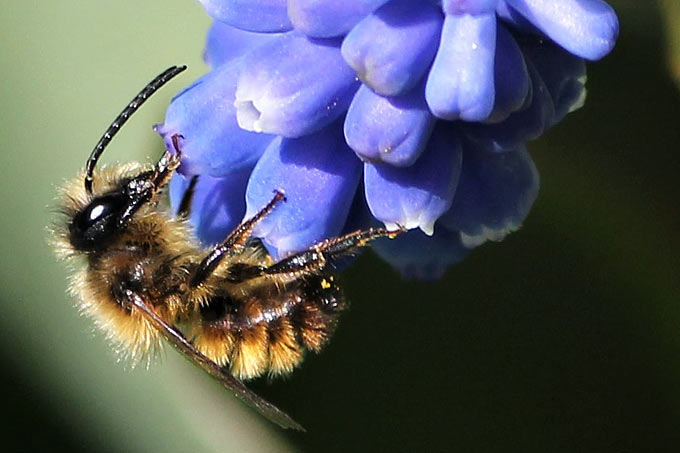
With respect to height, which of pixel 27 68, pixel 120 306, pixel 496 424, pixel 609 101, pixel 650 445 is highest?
Answer: pixel 27 68

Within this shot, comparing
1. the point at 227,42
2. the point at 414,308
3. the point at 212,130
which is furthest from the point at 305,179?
the point at 414,308

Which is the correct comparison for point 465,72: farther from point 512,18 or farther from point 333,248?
point 333,248

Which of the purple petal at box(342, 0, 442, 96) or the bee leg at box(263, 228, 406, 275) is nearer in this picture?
the purple petal at box(342, 0, 442, 96)

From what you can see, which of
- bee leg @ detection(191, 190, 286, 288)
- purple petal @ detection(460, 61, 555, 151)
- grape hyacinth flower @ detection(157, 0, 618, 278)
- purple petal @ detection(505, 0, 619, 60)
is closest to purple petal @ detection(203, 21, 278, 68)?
grape hyacinth flower @ detection(157, 0, 618, 278)

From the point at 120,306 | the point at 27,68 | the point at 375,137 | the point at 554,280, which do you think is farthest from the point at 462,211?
the point at 27,68

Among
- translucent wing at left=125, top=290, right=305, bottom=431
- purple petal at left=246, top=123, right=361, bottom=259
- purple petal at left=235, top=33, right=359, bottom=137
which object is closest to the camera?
purple petal at left=235, top=33, right=359, bottom=137

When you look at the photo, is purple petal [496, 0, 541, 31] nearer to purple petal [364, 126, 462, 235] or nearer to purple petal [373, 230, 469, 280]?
purple petal [364, 126, 462, 235]

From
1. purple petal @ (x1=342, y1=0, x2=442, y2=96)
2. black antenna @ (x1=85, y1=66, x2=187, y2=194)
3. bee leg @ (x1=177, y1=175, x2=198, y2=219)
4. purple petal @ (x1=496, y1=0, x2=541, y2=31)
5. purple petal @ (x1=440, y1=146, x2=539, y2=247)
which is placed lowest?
purple petal @ (x1=440, y1=146, x2=539, y2=247)

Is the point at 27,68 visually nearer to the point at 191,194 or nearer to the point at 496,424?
the point at 191,194
